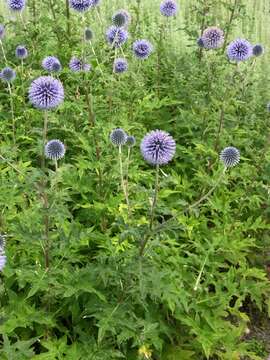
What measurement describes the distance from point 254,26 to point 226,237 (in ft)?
18.3

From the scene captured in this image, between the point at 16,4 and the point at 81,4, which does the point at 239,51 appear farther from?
the point at 16,4

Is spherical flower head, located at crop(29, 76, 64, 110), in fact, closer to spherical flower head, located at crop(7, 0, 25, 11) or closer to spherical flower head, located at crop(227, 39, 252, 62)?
spherical flower head, located at crop(227, 39, 252, 62)

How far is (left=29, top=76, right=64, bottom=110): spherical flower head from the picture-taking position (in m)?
2.90

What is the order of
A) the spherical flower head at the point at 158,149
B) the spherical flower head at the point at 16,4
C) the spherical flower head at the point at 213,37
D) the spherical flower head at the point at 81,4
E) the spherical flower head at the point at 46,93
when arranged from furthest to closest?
the spherical flower head at the point at 16,4, the spherical flower head at the point at 213,37, the spherical flower head at the point at 81,4, the spherical flower head at the point at 46,93, the spherical flower head at the point at 158,149

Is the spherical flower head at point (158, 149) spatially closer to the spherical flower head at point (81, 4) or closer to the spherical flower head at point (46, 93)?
the spherical flower head at point (46, 93)

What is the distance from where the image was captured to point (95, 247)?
351 centimetres

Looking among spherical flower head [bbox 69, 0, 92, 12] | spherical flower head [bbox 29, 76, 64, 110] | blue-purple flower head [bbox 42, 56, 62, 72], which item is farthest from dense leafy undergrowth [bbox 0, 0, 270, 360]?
spherical flower head [bbox 69, 0, 92, 12]

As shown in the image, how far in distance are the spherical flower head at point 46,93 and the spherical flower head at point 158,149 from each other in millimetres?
535

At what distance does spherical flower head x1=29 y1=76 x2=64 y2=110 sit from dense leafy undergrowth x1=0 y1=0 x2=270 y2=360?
0.31 meters

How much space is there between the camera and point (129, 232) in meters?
2.42

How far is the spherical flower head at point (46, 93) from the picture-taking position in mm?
2898

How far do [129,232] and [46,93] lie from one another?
94 centimetres

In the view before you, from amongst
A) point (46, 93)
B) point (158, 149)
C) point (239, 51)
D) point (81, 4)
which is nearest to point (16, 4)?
point (81, 4)

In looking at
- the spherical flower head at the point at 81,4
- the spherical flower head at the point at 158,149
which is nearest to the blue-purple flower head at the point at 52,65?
the spherical flower head at the point at 81,4
